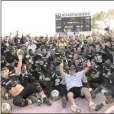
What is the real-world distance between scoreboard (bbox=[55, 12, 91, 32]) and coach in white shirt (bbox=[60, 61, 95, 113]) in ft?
30.2

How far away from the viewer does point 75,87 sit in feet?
23.9

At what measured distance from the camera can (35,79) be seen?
7680 mm

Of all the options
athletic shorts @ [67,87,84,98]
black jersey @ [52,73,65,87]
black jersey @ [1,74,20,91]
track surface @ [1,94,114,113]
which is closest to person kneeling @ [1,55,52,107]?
black jersey @ [1,74,20,91]

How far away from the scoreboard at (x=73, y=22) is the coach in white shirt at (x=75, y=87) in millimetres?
9197

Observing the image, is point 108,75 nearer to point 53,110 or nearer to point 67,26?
point 53,110

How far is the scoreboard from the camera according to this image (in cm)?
1722

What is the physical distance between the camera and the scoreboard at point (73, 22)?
17219 millimetres

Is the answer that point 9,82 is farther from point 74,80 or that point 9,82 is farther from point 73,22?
point 73,22

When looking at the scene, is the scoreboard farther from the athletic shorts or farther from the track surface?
the track surface

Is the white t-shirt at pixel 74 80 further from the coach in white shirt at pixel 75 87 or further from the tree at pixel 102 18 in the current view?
the tree at pixel 102 18

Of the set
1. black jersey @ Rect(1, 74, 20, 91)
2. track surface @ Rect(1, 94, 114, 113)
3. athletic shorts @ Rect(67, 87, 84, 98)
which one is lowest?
track surface @ Rect(1, 94, 114, 113)

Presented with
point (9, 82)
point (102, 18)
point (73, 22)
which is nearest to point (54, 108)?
point (9, 82)

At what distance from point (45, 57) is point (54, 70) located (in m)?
0.78

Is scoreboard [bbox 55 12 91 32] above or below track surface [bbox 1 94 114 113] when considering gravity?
above
